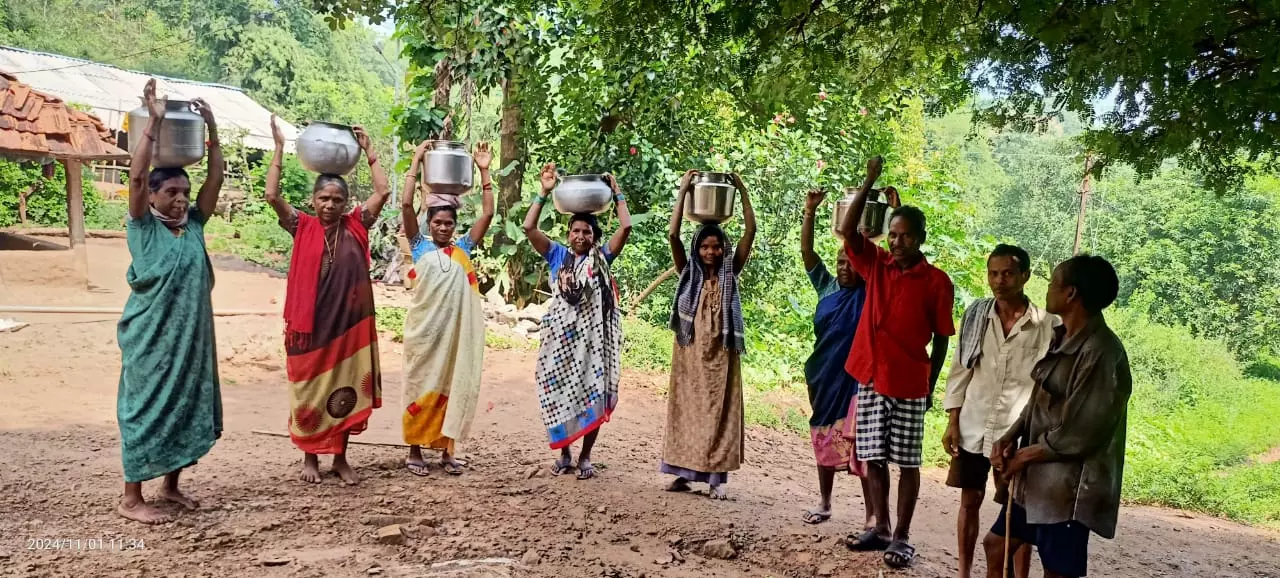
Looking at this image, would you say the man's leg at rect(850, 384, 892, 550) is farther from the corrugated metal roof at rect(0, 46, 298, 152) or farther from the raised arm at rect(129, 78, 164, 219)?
the corrugated metal roof at rect(0, 46, 298, 152)

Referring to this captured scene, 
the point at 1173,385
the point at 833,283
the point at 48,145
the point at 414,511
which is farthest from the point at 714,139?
the point at 1173,385

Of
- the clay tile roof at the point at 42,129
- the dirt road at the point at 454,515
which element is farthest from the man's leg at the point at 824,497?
the clay tile roof at the point at 42,129

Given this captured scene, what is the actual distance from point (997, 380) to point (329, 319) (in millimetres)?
Answer: 3300

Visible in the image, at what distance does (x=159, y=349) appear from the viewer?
13.9 ft

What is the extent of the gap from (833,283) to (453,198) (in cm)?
220

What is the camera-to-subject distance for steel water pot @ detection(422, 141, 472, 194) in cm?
Result: 529

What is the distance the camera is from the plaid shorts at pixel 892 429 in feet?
14.1

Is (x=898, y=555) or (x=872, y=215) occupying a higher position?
(x=872, y=215)

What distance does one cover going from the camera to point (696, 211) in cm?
521

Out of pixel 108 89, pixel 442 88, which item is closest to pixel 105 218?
pixel 108 89

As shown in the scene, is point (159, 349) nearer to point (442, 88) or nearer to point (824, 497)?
point (824, 497)

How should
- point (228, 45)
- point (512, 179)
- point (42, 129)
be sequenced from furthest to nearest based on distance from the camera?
point (228, 45)
point (42, 129)
point (512, 179)
